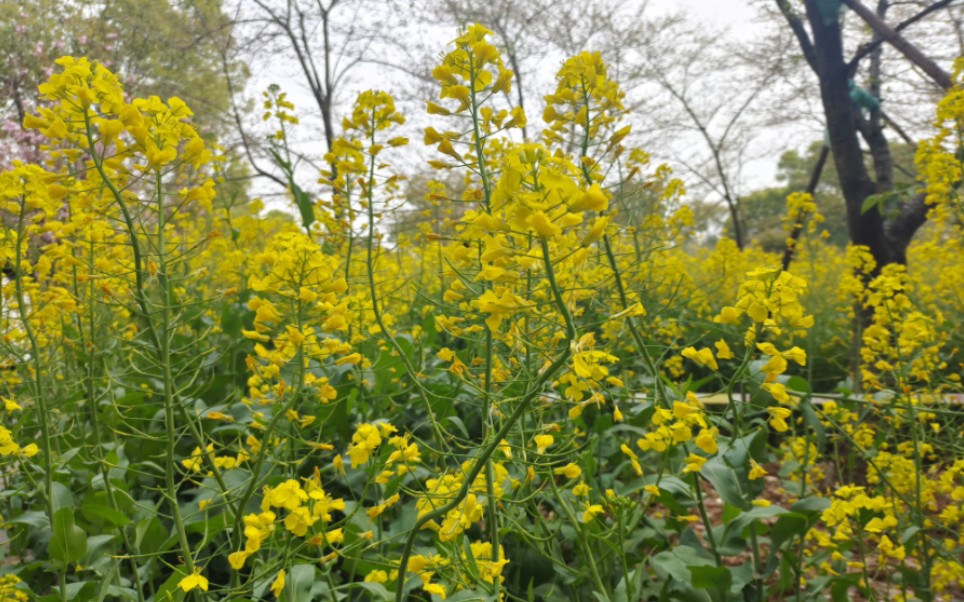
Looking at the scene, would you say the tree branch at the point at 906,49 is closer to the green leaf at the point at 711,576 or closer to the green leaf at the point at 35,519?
the green leaf at the point at 711,576

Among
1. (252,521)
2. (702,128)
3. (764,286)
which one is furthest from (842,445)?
(702,128)

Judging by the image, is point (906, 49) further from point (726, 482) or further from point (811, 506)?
point (726, 482)

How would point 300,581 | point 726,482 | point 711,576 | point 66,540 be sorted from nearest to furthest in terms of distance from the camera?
point 300,581
point 66,540
point 711,576
point 726,482

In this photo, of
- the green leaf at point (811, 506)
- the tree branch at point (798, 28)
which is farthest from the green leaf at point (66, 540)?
the tree branch at point (798, 28)

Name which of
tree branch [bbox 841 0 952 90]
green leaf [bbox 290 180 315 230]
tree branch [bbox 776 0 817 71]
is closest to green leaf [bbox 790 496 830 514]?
green leaf [bbox 290 180 315 230]

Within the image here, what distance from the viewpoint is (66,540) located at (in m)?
1.74

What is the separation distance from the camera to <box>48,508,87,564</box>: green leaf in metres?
1.71

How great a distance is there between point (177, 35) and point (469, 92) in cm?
1431

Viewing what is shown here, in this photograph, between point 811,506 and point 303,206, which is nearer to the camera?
point 811,506

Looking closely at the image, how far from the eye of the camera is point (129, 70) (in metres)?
13.6

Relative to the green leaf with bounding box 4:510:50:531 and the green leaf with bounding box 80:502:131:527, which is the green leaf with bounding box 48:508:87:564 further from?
the green leaf with bounding box 4:510:50:531

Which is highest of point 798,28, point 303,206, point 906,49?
point 798,28

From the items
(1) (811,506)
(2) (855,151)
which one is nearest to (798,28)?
(2) (855,151)

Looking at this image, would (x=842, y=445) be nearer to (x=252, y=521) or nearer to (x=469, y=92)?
(x=469, y=92)
